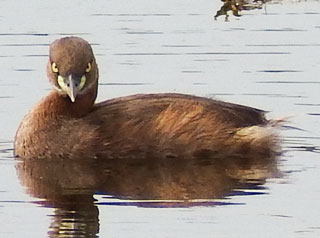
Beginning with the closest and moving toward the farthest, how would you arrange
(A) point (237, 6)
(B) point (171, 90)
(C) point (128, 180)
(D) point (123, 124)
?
(C) point (128, 180)
(D) point (123, 124)
(B) point (171, 90)
(A) point (237, 6)

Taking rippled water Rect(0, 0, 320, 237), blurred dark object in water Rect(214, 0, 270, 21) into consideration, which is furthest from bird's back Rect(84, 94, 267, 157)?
blurred dark object in water Rect(214, 0, 270, 21)

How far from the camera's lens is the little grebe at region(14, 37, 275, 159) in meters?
12.3

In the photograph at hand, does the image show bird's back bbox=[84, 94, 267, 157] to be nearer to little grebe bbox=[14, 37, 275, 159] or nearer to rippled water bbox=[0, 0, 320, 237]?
little grebe bbox=[14, 37, 275, 159]

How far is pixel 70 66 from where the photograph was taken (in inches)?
485

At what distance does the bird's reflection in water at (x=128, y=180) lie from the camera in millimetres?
10555

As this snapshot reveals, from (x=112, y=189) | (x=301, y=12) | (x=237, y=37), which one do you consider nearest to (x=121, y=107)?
(x=112, y=189)

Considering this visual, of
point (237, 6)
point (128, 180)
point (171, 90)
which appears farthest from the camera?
point (237, 6)

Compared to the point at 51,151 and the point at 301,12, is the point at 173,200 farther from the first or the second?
the point at 301,12

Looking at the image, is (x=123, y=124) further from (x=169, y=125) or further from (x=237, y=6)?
(x=237, y=6)

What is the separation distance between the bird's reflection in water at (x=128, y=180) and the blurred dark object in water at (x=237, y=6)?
239 inches

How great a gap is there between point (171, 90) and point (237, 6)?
187 inches

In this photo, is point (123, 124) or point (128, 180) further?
point (123, 124)

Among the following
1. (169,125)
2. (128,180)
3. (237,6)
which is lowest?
(128,180)

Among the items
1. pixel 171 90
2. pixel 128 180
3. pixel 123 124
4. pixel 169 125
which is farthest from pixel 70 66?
pixel 171 90
